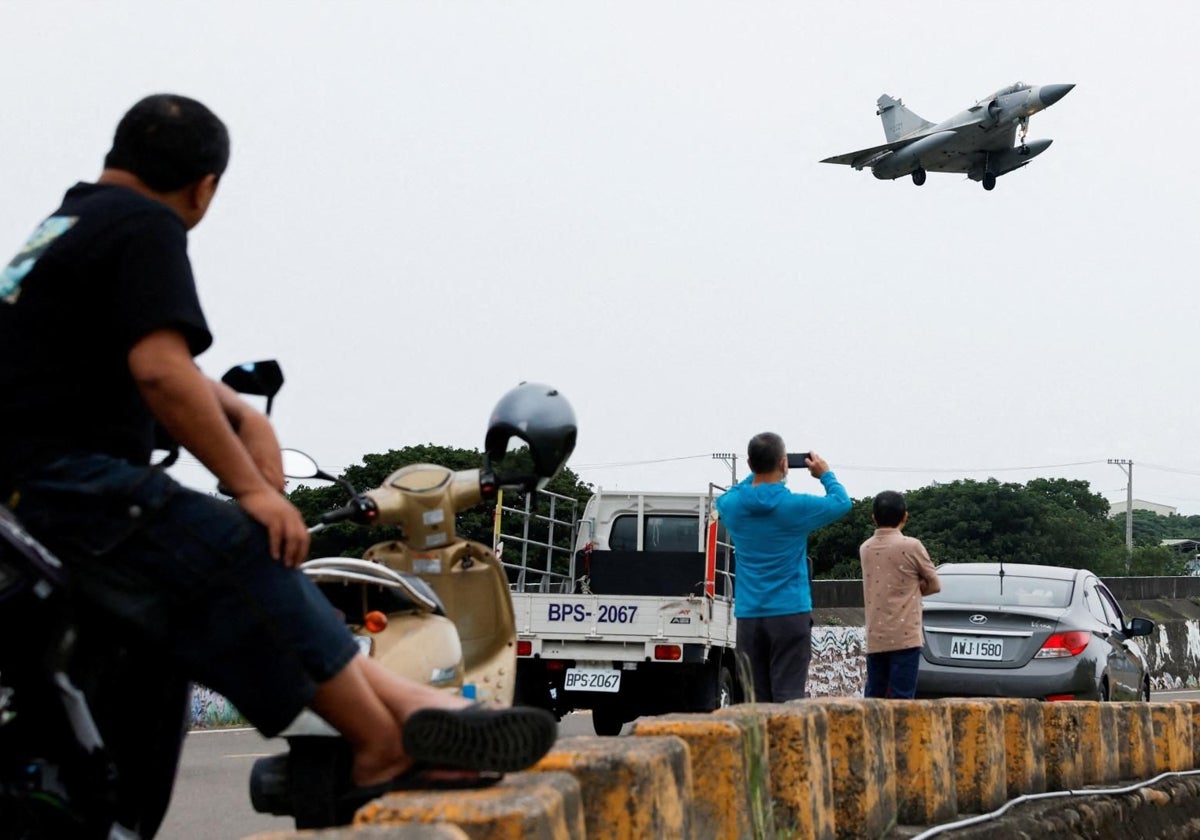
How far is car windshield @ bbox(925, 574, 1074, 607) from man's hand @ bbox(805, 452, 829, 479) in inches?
173

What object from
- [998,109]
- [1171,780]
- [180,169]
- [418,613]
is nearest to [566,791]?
[180,169]

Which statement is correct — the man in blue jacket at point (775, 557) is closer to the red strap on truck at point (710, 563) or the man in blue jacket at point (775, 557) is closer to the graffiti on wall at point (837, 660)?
the red strap on truck at point (710, 563)

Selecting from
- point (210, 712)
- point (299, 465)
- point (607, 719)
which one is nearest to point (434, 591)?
point (299, 465)

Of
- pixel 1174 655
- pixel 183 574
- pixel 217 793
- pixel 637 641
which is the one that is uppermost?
pixel 183 574

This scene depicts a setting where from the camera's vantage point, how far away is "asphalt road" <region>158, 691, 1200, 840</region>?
881 cm

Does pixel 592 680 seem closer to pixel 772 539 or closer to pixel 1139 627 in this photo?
pixel 1139 627

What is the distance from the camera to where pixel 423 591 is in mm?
5020

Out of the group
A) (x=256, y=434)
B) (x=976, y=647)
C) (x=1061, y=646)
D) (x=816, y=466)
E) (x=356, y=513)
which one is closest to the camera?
(x=256, y=434)

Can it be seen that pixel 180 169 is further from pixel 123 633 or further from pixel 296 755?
pixel 296 755

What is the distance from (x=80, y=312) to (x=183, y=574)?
51 centimetres

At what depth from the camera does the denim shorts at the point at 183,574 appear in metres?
3.14

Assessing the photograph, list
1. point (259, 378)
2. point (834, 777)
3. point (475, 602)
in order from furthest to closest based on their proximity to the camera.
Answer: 1. point (475, 602)
2. point (834, 777)
3. point (259, 378)

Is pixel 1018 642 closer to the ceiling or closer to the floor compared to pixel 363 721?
closer to the floor

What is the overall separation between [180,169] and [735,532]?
19.8ft
